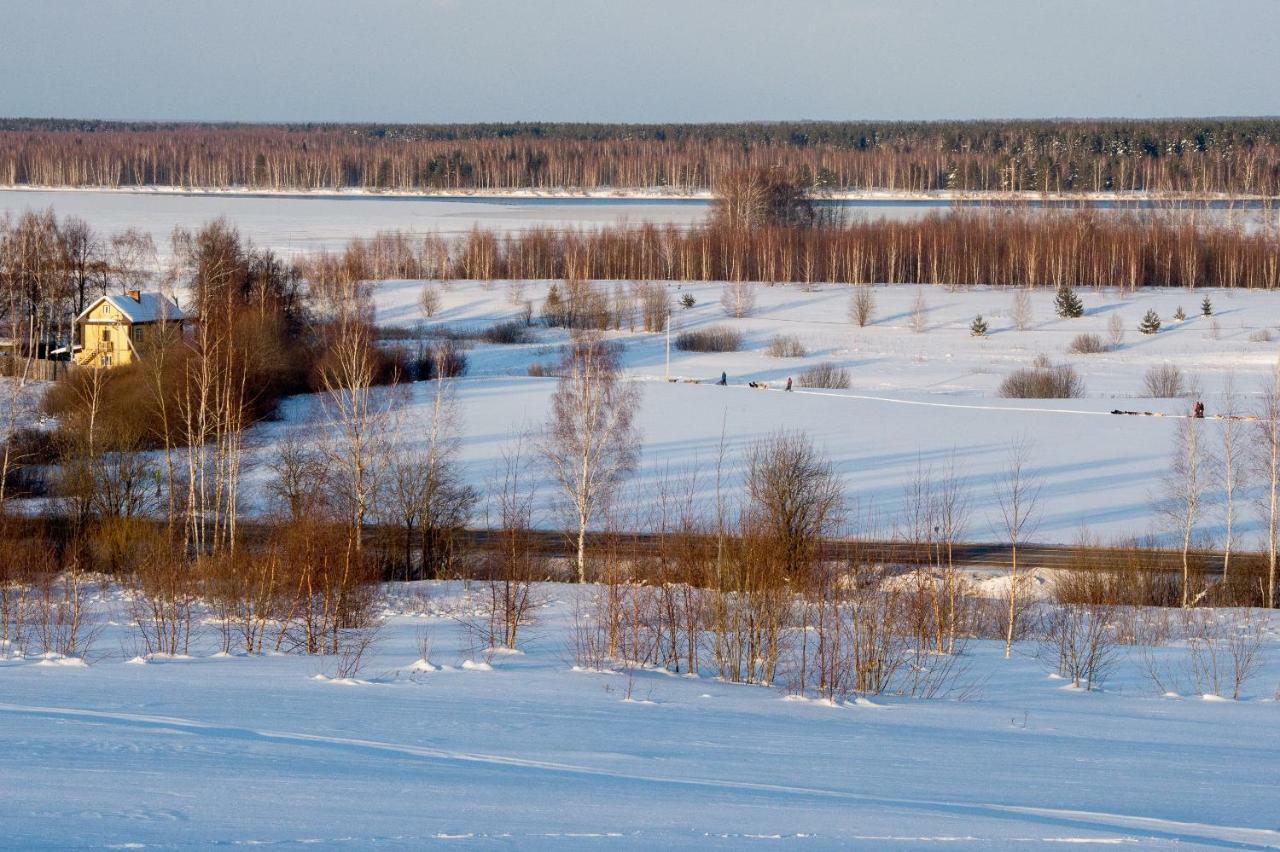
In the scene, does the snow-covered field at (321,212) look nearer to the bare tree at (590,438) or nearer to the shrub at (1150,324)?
the shrub at (1150,324)

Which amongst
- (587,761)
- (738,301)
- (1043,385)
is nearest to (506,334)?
(738,301)

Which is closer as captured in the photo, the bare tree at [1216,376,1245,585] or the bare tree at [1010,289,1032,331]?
the bare tree at [1216,376,1245,585]

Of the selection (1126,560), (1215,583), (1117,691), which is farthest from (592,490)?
(1117,691)

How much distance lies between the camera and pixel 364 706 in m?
8.58

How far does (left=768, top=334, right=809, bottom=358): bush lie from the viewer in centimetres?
4384

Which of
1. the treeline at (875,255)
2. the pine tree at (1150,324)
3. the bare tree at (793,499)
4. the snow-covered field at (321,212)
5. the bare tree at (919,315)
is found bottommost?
Result: the bare tree at (793,499)

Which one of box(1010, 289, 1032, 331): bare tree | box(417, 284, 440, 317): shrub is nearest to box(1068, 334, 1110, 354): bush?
box(1010, 289, 1032, 331): bare tree

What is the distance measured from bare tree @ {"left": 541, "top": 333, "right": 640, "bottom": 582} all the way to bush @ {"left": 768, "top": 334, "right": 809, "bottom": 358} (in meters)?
20.2

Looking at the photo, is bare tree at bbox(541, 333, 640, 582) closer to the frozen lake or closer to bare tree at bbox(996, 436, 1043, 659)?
bare tree at bbox(996, 436, 1043, 659)

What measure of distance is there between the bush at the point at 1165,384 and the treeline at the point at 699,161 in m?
66.4

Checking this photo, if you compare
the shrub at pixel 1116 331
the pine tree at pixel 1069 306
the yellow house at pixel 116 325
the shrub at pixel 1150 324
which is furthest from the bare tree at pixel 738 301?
the yellow house at pixel 116 325

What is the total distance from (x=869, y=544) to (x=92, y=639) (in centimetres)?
1172

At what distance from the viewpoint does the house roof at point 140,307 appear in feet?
122

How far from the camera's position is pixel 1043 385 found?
119ft
